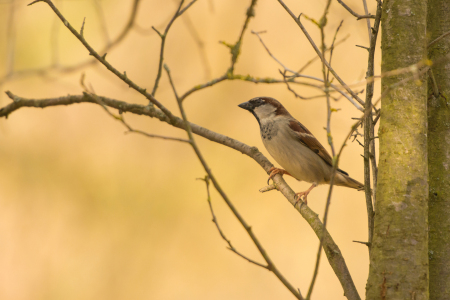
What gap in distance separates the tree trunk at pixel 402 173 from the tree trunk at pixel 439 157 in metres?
0.15

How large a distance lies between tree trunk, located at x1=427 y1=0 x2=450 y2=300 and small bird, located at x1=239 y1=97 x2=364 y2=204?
1.60 meters

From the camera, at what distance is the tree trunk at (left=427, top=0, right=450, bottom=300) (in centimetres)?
155

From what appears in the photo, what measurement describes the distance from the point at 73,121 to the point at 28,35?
116cm

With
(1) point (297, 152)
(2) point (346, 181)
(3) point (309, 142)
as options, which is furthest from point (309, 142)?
(2) point (346, 181)

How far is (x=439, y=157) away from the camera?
162cm

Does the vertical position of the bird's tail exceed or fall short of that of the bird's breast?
it falls short

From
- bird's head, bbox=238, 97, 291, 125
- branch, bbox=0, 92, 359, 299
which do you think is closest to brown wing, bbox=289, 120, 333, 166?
bird's head, bbox=238, 97, 291, 125

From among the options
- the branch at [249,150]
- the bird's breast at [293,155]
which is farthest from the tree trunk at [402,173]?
the bird's breast at [293,155]

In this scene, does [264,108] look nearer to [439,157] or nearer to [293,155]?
[293,155]

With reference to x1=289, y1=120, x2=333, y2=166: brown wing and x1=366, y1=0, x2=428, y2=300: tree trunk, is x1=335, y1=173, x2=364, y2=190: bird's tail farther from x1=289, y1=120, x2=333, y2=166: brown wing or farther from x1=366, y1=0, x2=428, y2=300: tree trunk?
x1=366, y1=0, x2=428, y2=300: tree trunk

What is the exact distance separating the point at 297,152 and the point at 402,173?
1.87 m

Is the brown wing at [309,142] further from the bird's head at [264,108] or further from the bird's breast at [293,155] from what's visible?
the bird's head at [264,108]

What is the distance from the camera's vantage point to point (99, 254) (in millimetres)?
4848

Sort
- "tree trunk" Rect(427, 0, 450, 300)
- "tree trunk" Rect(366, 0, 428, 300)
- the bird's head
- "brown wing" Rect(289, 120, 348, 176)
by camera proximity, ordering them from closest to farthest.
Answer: "tree trunk" Rect(366, 0, 428, 300), "tree trunk" Rect(427, 0, 450, 300), "brown wing" Rect(289, 120, 348, 176), the bird's head
